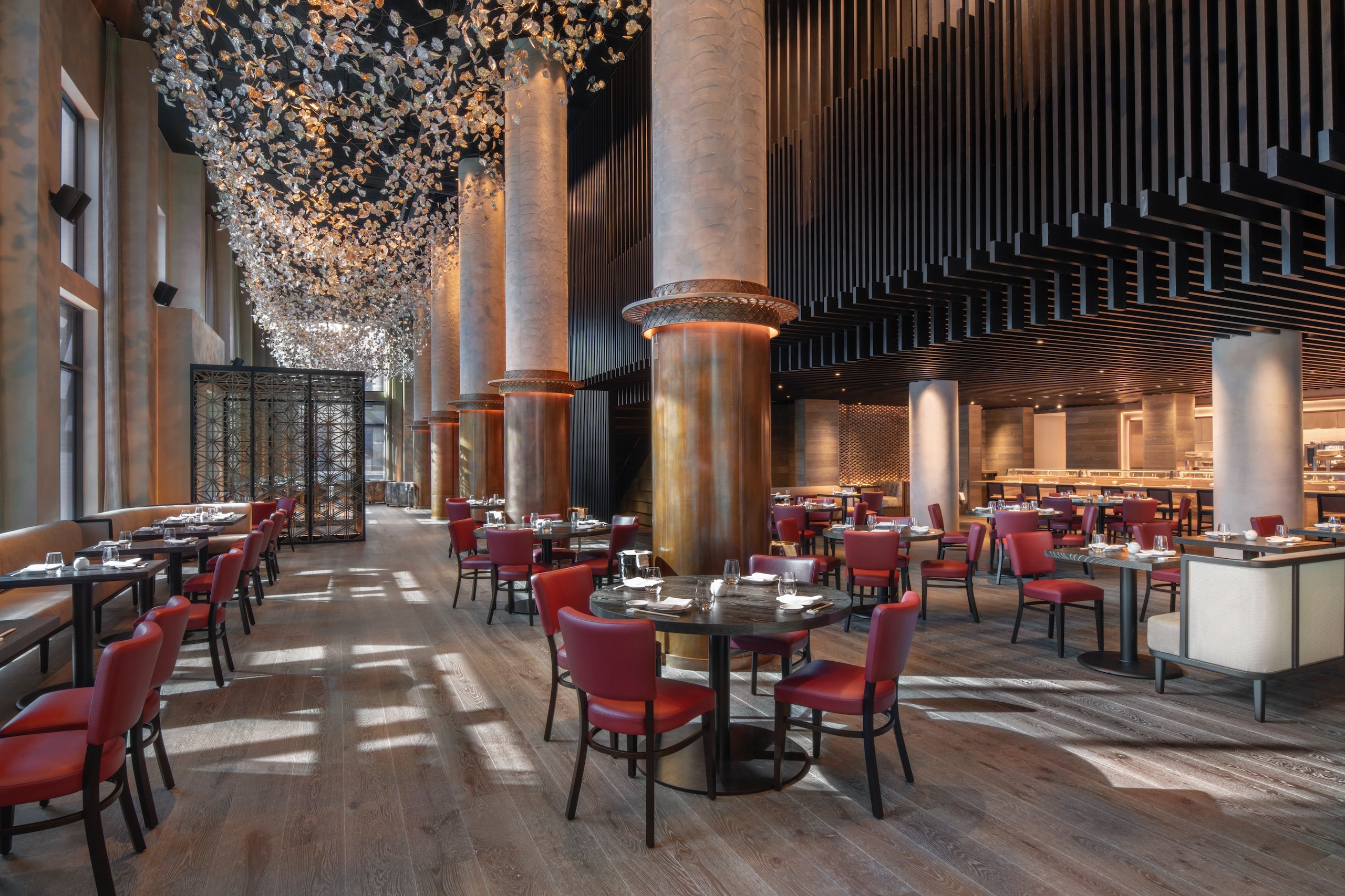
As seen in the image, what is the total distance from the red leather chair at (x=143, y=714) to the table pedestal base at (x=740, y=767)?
2057mm

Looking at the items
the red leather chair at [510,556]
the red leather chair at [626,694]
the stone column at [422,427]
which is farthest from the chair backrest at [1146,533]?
the stone column at [422,427]

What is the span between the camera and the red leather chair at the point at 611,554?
257 inches

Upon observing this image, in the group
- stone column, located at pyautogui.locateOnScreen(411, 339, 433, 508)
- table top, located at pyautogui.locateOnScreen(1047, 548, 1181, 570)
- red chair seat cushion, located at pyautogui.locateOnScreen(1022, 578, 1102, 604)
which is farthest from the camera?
stone column, located at pyautogui.locateOnScreen(411, 339, 433, 508)

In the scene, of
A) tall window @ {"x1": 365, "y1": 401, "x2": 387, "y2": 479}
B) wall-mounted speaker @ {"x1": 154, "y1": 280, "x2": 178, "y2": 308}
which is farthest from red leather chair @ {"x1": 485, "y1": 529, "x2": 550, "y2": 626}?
tall window @ {"x1": 365, "y1": 401, "x2": 387, "y2": 479}

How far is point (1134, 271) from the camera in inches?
274

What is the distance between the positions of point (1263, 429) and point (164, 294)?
15664mm

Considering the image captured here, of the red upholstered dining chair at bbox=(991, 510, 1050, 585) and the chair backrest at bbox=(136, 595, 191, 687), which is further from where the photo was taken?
the red upholstered dining chair at bbox=(991, 510, 1050, 585)

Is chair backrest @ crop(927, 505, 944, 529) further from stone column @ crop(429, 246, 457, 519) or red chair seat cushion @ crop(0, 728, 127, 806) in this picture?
stone column @ crop(429, 246, 457, 519)

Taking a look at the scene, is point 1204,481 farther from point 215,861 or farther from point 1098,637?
point 215,861

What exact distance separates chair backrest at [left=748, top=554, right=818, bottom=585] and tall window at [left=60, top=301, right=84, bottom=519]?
29.7 feet

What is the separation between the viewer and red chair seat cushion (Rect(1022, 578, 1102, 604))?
17.9ft

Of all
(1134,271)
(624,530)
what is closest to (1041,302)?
(1134,271)

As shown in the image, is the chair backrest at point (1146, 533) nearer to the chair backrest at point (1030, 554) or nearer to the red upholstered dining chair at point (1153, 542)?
the red upholstered dining chair at point (1153, 542)

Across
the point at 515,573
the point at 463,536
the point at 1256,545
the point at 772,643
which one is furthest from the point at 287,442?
the point at 1256,545
